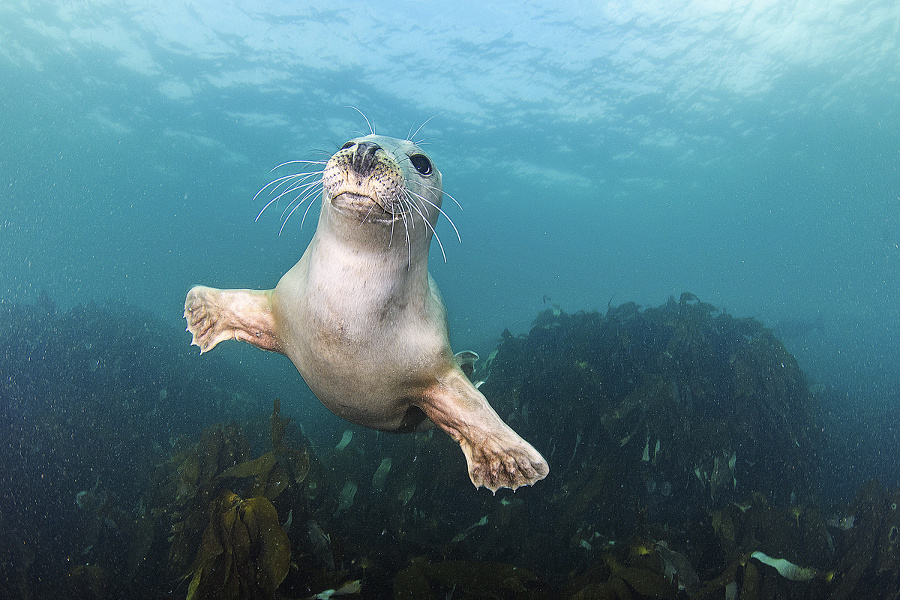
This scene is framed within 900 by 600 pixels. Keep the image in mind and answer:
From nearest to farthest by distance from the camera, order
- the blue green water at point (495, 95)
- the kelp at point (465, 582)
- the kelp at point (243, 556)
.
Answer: the kelp at point (243, 556)
the kelp at point (465, 582)
the blue green water at point (495, 95)

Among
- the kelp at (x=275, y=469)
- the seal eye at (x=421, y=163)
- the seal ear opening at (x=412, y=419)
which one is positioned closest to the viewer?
the seal eye at (x=421, y=163)

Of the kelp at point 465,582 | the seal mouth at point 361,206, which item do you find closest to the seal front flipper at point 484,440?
the seal mouth at point 361,206

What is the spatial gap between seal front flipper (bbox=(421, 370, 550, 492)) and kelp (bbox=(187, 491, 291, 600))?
183cm

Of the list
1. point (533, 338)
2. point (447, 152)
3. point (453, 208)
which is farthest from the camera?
point (453, 208)

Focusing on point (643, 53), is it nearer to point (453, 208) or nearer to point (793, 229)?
point (453, 208)

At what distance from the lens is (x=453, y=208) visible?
47.5 metres

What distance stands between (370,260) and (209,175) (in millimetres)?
49594

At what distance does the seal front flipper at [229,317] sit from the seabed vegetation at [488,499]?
1.42m

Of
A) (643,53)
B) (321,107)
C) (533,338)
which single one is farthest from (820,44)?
(321,107)

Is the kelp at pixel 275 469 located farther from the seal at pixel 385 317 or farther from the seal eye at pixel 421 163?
the seal eye at pixel 421 163

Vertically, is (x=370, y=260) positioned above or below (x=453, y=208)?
below

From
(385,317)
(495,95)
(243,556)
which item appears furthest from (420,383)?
(495,95)

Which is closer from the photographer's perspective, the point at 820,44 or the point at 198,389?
the point at 198,389

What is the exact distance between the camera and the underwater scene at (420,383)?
91.5 inches
